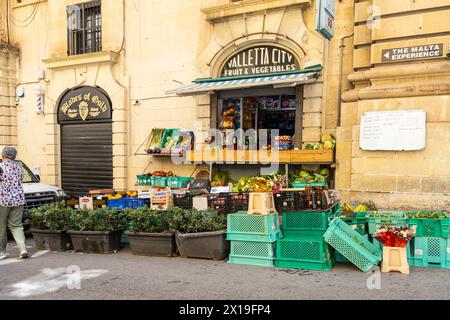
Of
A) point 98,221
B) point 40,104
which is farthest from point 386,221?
point 40,104

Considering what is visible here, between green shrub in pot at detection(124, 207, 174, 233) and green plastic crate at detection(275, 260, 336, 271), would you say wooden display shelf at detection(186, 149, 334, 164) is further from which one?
green plastic crate at detection(275, 260, 336, 271)

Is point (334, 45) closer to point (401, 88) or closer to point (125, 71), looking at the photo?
point (401, 88)

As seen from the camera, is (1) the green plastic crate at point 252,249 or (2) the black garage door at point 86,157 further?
(2) the black garage door at point 86,157

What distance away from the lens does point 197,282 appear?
5762 millimetres

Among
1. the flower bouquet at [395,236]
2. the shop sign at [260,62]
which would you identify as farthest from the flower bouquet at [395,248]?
the shop sign at [260,62]

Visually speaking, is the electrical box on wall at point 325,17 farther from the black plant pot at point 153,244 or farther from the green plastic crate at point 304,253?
the black plant pot at point 153,244

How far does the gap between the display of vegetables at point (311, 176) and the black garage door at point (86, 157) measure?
6.52 metres

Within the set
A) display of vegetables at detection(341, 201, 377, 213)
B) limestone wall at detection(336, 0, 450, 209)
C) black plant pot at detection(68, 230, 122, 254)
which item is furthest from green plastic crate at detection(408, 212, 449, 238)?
black plant pot at detection(68, 230, 122, 254)

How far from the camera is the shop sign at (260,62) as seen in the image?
1064 cm

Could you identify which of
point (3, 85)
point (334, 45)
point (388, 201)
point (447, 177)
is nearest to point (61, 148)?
point (3, 85)

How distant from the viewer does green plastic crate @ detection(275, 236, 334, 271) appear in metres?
6.20

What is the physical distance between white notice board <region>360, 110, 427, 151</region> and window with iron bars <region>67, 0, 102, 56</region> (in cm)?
921

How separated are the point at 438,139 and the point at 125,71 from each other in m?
9.18

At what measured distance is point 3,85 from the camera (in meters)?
15.4
